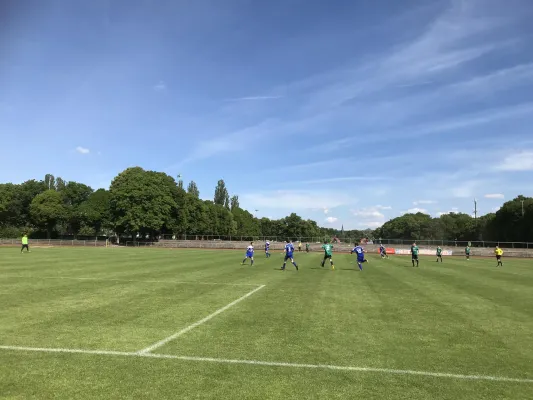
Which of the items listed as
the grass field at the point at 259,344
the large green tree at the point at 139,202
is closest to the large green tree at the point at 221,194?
the large green tree at the point at 139,202

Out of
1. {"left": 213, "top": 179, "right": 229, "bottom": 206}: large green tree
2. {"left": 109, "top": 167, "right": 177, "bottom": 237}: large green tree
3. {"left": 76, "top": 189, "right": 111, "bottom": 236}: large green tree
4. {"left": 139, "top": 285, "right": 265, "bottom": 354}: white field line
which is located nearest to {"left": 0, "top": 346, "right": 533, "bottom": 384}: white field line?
{"left": 139, "top": 285, "right": 265, "bottom": 354}: white field line

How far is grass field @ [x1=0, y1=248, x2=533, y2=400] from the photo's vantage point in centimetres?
553

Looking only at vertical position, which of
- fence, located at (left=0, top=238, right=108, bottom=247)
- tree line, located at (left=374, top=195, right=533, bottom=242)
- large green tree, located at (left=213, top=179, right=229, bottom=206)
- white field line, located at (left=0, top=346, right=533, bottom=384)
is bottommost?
white field line, located at (left=0, top=346, right=533, bottom=384)

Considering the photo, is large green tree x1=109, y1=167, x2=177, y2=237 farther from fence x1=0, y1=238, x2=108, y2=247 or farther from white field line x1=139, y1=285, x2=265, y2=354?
white field line x1=139, y1=285, x2=265, y2=354

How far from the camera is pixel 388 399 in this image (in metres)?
5.20

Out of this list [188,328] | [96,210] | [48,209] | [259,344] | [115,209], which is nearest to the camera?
[259,344]

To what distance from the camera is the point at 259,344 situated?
7.60 meters

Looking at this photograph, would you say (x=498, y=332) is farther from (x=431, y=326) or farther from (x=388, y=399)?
(x=388, y=399)

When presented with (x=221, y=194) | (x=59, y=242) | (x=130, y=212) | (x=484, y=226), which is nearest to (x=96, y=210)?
(x=59, y=242)

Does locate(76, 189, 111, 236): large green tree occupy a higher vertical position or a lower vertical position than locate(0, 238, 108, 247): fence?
higher

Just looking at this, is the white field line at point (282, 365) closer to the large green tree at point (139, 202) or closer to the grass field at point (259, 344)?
the grass field at point (259, 344)

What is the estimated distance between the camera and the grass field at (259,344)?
5527 mm

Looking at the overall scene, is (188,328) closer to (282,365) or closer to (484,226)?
(282,365)

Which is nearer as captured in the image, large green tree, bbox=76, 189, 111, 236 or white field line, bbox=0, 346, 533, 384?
white field line, bbox=0, 346, 533, 384
